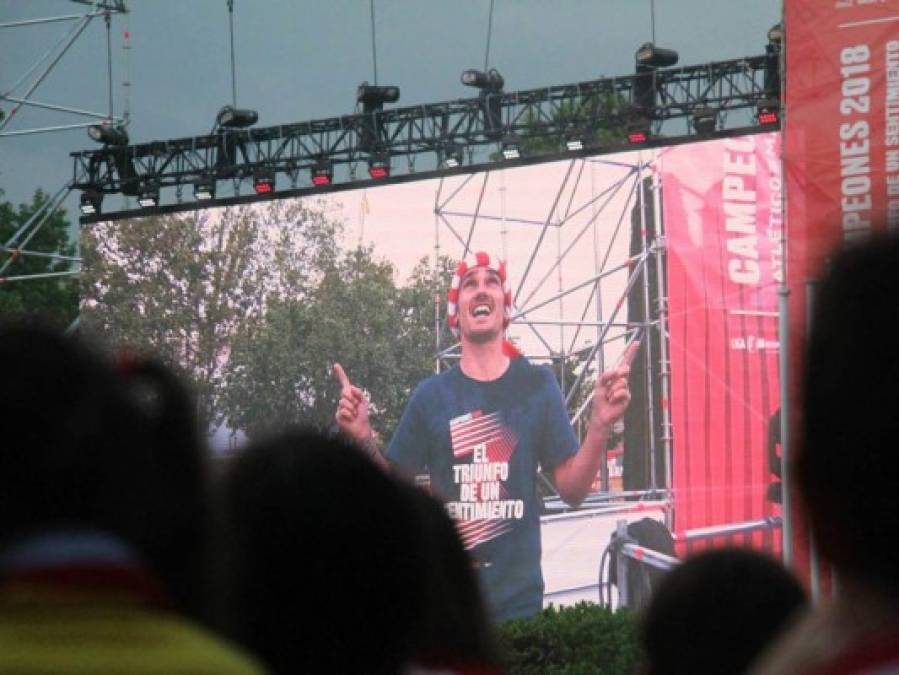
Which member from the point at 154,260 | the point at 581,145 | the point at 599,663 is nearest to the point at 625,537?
the point at 599,663

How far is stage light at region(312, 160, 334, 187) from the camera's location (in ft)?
64.7

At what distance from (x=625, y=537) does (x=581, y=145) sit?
442 cm

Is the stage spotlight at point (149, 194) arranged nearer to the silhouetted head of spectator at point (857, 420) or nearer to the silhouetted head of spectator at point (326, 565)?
the silhouetted head of spectator at point (326, 565)

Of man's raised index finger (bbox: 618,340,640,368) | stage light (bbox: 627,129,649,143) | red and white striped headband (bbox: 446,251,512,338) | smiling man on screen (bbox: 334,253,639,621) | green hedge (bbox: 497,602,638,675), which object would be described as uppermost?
stage light (bbox: 627,129,649,143)

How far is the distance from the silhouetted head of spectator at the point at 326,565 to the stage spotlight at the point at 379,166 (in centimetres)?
1748

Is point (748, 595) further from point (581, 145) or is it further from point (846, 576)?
point (581, 145)

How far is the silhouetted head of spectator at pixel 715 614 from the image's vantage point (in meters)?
2.52

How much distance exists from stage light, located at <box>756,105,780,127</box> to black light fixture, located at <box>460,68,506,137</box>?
9.74 ft

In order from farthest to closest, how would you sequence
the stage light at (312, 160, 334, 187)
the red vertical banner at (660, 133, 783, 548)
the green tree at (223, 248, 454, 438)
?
the stage light at (312, 160, 334, 187) < the green tree at (223, 248, 454, 438) < the red vertical banner at (660, 133, 783, 548)

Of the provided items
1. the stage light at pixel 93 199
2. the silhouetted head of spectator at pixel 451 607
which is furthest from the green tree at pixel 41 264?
the silhouetted head of spectator at pixel 451 607

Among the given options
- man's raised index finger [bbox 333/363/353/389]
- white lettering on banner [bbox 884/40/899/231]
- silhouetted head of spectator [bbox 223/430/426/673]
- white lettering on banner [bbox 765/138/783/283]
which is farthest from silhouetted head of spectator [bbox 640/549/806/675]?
man's raised index finger [bbox 333/363/353/389]

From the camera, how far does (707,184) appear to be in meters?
16.8

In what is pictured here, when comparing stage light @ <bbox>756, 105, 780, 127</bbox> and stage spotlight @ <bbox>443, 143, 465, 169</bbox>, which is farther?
stage spotlight @ <bbox>443, 143, 465, 169</bbox>

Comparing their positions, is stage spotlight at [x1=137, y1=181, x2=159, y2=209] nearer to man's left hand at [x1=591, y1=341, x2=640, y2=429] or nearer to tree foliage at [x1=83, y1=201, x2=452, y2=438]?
tree foliage at [x1=83, y1=201, x2=452, y2=438]
